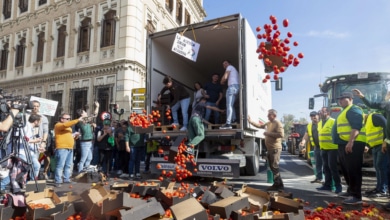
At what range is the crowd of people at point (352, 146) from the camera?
5105 millimetres

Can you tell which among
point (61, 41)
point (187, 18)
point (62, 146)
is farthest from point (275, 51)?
point (187, 18)

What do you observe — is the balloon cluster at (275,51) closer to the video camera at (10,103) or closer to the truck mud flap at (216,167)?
the truck mud flap at (216,167)

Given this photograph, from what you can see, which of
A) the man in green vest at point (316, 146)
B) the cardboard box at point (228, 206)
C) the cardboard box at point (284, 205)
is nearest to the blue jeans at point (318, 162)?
the man in green vest at point (316, 146)

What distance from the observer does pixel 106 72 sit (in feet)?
53.0

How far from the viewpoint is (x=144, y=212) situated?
3.10 m

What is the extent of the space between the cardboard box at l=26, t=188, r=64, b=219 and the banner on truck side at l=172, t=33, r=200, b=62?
3.79 m

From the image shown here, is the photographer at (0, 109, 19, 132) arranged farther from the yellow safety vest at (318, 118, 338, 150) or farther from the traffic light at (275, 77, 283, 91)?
the traffic light at (275, 77, 283, 91)

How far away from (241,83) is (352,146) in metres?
2.62

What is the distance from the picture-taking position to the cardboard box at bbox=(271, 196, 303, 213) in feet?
12.3

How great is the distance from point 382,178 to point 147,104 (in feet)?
18.4

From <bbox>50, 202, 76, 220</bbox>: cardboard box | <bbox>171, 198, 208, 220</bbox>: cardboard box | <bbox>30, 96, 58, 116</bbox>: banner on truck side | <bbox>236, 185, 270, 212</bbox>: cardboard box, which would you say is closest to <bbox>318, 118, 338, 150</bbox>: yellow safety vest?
<bbox>236, 185, 270, 212</bbox>: cardboard box

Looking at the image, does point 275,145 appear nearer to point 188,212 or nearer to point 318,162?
point 318,162

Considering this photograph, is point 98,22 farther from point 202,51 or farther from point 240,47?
point 240,47

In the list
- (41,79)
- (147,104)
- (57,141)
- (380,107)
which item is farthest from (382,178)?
(41,79)
